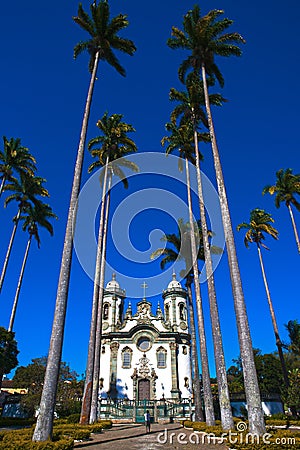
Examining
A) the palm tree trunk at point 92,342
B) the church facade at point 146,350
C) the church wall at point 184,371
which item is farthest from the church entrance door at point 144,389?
the palm tree trunk at point 92,342

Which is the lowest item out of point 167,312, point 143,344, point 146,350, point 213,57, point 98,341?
point 98,341

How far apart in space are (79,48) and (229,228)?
14.5 metres

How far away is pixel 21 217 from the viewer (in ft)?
111

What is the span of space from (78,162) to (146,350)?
34762 millimetres

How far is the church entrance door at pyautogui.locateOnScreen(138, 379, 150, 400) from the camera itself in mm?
40656

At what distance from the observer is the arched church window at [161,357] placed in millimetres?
42737

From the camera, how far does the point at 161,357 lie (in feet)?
142

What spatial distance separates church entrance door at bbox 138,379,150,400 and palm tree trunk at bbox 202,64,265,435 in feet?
109

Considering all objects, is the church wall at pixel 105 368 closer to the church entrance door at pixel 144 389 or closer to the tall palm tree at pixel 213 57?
the church entrance door at pixel 144 389

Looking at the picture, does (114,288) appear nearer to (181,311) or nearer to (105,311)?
(105,311)

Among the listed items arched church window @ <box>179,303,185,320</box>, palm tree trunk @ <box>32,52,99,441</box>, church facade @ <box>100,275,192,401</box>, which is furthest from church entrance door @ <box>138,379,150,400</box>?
palm tree trunk @ <box>32,52,99,441</box>

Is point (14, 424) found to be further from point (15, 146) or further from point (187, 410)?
point (15, 146)

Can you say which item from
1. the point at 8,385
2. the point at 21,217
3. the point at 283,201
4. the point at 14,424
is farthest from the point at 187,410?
the point at 8,385

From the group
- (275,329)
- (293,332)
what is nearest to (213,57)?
(275,329)
